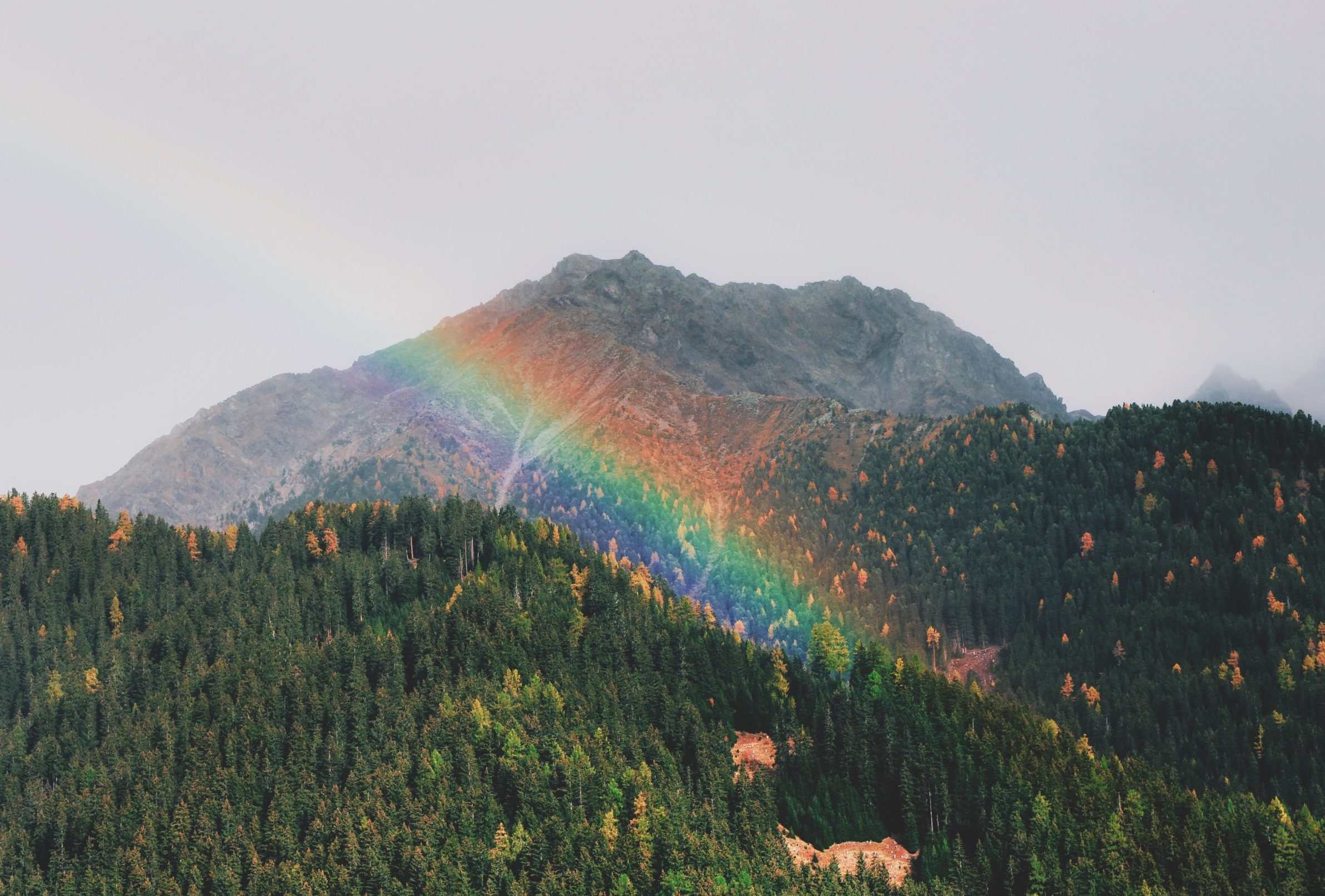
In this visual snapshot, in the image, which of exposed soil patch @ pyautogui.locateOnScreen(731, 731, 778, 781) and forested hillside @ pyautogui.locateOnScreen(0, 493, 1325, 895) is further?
exposed soil patch @ pyautogui.locateOnScreen(731, 731, 778, 781)

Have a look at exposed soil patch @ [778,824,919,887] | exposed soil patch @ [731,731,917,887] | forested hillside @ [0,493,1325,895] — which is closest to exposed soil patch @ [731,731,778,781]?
forested hillside @ [0,493,1325,895]

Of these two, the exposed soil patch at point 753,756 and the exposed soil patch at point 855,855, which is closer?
the exposed soil patch at point 855,855

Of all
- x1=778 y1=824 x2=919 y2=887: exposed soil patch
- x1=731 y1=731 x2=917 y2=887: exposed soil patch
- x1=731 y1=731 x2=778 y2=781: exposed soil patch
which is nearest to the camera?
x1=731 y1=731 x2=917 y2=887: exposed soil patch

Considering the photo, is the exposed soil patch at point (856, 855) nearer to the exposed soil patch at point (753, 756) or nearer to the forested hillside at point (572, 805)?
the forested hillside at point (572, 805)

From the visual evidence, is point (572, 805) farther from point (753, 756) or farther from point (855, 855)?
point (855, 855)

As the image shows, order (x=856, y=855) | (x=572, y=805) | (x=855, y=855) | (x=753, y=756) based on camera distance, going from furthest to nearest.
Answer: (x=753, y=756) < (x=855, y=855) < (x=856, y=855) < (x=572, y=805)

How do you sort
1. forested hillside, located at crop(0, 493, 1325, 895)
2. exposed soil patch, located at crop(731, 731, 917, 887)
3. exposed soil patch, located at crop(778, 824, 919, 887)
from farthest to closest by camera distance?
exposed soil patch, located at crop(778, 824, 919, 887), exposed soil patch, located at crop(731, 731, 917, 887), forested hillside, located at crop(0, 493, 1325, 895)

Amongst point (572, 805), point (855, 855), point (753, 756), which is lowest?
point (855, 855)

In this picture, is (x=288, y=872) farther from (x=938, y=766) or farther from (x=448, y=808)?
(x=938, y=766)

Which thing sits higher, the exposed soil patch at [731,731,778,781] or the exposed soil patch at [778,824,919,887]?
the exposed soil patch at [731,731,778,781]

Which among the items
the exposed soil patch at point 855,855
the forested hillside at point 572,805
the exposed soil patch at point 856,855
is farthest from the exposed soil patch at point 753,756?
the exposed soil patch at point 856,855

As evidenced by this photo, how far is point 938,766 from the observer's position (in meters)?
178

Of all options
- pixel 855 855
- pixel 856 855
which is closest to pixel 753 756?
pixel 855 855

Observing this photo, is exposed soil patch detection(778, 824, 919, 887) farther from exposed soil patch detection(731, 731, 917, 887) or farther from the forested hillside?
the forested hillside
